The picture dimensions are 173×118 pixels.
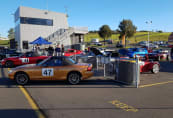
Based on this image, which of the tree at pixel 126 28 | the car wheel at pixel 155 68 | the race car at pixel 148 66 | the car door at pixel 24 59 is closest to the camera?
the race car at pixel 148 66

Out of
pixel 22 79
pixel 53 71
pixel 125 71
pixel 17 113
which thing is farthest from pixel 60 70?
pixel 17 113

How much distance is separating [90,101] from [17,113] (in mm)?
2305

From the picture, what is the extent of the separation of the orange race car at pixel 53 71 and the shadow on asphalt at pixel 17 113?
10.8 ft

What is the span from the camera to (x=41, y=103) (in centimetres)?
543

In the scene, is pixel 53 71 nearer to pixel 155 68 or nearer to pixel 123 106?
pixel 123 106

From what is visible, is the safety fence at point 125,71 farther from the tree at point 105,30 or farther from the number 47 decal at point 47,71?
the tree at point 105,30

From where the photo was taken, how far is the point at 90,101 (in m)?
5.69

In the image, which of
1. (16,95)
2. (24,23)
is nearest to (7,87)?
(16,95)

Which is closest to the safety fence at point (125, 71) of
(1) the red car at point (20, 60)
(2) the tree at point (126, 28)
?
(1) the red car at point (20, 60)

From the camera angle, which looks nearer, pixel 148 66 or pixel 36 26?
pixel 148 66

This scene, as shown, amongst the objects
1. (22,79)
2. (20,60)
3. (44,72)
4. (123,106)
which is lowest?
(123,106)

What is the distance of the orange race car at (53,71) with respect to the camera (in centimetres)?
801

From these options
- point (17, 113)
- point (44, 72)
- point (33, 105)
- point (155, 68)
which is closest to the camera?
point (17, 113)

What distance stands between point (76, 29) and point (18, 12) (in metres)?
10.7
